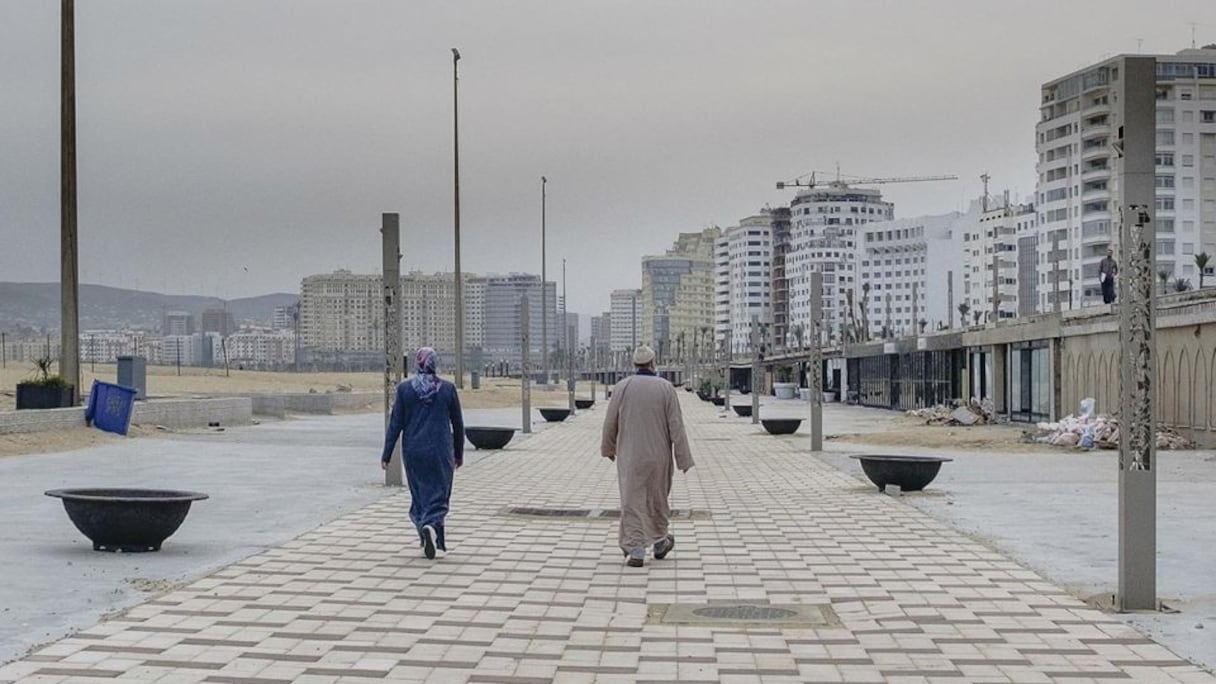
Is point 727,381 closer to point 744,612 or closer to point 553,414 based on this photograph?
point 553,414

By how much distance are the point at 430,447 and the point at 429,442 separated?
0.04 metres

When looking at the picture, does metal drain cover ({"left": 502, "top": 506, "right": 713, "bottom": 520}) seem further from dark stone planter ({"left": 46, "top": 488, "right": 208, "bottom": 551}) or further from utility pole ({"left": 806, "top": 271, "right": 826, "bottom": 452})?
utility pole ({"left": 806, "top": 271, "right": 826, "bottom": 452})

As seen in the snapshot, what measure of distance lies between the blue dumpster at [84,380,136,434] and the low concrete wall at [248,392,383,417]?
12.2 m

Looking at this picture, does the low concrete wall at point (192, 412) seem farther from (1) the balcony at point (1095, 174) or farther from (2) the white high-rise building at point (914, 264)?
(2) the white high-rise building at point (914, 264)

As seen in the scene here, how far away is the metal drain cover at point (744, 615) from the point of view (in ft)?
28.2

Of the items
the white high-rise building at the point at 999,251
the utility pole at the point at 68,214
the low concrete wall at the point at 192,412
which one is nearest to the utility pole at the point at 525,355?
the low concrete wall at the point at 192,412

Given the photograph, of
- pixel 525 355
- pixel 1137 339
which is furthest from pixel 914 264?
pixel 1137 339

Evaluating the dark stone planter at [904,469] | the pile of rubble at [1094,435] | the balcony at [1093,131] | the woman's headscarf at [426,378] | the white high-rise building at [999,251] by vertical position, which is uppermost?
the balcony at [1093,131]

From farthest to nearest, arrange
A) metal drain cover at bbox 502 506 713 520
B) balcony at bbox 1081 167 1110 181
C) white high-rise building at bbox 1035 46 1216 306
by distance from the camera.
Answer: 1. balcony at bbox 1081 167 1110 181
2. white high-rise building at bbox 1035 46 1216 306
3. metal drain cover at bbox 502 506 713 520

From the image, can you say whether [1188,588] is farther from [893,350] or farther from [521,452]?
[893,350]

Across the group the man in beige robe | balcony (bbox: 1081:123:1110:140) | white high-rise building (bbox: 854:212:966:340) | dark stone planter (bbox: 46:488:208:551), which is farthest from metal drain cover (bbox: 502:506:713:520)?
white high-rise building (bbox: 854:212:966:340)

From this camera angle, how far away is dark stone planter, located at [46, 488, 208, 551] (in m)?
11.2

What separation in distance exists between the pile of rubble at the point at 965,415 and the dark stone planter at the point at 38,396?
21.9 metres

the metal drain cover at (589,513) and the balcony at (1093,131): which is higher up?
the balcony at (1093,131)
